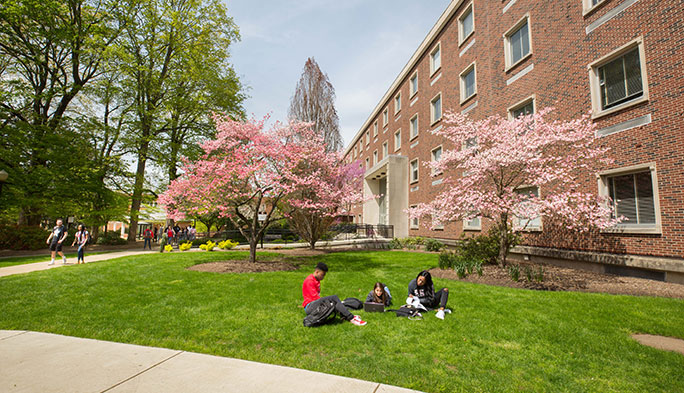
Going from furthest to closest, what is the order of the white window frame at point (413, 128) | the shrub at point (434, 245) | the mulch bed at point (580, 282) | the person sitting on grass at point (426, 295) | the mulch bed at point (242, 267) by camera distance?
the white window frame at point (413, 128), the shrub at point (434, 245), the mulch bed at point (242, 267), the mulch bed at point (580, 282), the person sitting on grass at point (426, 295)

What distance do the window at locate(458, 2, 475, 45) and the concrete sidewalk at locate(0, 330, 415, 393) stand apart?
63.9 feet

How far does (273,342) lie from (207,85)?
2337 centimetres

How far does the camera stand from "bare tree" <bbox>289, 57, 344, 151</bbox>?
26.0 metres

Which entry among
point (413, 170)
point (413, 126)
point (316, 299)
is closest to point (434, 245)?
point (413, 170)

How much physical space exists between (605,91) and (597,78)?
55 cm

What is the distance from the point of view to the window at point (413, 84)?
79.9ft

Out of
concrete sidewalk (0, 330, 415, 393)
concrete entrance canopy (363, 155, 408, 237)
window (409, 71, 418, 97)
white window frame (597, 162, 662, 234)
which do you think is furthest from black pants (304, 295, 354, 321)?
window (409, 71, 418, 97)

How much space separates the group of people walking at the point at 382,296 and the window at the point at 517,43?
1225cm

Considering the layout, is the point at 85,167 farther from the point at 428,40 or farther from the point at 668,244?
the point at 668,244

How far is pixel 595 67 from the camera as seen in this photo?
10070 millimetres

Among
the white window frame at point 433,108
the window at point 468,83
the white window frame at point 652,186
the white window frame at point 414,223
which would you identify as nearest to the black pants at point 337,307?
the white window frame at point 652,186

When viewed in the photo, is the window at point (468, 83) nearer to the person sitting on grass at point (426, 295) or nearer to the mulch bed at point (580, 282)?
the mulch bed at point (580, 282)

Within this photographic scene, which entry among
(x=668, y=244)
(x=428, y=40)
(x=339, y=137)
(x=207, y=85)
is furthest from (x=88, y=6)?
(x=668, y=244)

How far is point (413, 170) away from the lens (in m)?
23.4
